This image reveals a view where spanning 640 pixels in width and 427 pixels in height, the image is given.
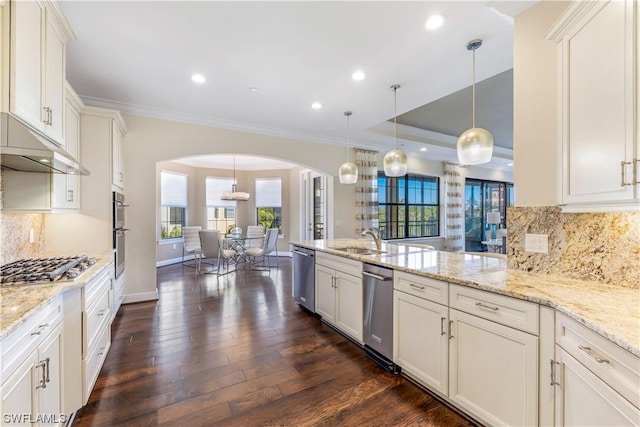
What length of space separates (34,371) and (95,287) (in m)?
0.85

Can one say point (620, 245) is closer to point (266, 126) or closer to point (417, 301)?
point (417, 301)

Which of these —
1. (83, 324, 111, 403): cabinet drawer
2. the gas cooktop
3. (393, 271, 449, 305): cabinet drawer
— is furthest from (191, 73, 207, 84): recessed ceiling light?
(393, 271, 449, 305): cabinet drawer

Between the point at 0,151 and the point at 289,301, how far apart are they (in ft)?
11.0

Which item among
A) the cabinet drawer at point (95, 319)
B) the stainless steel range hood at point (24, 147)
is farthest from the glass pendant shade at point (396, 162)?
the cabinet drawer at point (95, 319)

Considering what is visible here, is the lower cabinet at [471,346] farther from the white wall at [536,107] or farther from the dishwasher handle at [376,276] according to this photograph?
the white wall at [536,107]

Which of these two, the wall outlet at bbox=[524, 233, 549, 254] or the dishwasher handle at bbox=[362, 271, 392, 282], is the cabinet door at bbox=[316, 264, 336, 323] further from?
the wall outlet at bbox=[524, 233, 549, 254]

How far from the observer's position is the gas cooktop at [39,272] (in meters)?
1.70

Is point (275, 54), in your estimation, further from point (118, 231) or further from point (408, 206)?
point (408, 206)

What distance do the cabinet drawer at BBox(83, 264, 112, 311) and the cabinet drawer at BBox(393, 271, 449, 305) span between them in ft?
7.14

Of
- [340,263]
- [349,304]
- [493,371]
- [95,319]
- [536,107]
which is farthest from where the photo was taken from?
[340,263]

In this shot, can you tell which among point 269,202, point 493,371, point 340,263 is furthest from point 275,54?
point 269,202

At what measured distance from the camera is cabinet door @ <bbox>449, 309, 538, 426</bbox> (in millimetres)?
1433

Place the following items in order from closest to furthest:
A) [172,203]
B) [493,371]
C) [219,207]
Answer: [493,371], [172,203], [219,207]

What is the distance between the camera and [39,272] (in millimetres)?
1848
